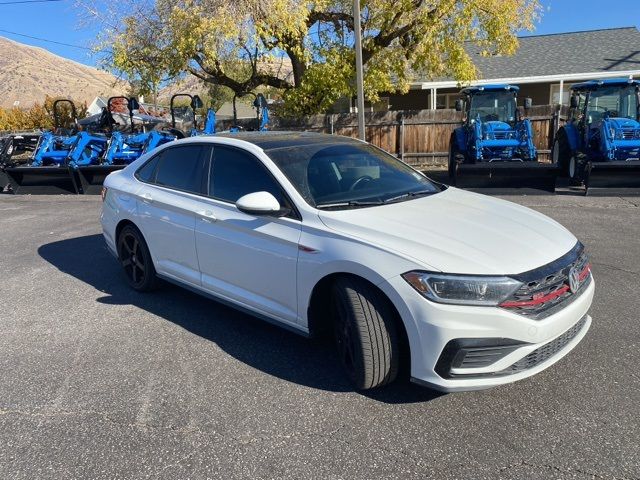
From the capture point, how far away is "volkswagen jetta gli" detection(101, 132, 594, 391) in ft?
9.35

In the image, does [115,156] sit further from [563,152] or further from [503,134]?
[563,152]

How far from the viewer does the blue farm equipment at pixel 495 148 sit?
431 inches

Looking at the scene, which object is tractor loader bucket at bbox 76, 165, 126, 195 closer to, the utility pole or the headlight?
the utility pole

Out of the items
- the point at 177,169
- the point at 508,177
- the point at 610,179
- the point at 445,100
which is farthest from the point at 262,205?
the point at 445,100

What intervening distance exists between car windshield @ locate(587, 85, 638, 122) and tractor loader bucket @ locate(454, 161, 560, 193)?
6.92ft

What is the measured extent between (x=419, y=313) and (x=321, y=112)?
15.5 metres

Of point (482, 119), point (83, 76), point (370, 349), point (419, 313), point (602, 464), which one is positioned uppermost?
point (83, 76)

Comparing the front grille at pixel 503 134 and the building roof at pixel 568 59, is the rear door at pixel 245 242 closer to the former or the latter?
the front grille at pixel 503 134

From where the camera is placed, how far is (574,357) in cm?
369

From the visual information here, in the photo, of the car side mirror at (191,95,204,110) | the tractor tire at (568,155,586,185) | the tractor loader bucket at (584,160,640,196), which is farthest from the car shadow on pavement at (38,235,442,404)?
the tractor tire at (568,155,586,185)

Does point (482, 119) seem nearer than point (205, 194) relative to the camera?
No

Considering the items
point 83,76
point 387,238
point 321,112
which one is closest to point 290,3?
point 321,112

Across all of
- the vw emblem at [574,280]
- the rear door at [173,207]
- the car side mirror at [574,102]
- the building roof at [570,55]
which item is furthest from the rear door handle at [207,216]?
the building roof at [570,55]

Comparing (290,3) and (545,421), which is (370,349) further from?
(290,3)
